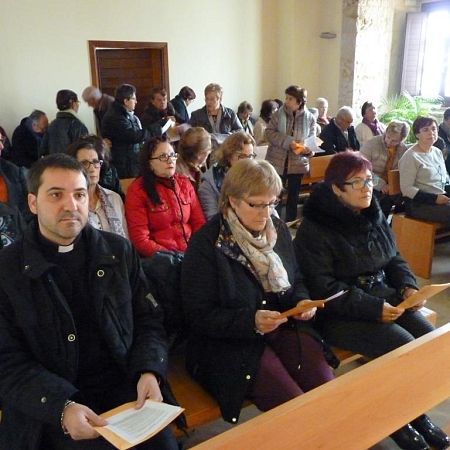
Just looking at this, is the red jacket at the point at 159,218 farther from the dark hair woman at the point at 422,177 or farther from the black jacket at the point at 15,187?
the dark hair woman at the point at 422,177

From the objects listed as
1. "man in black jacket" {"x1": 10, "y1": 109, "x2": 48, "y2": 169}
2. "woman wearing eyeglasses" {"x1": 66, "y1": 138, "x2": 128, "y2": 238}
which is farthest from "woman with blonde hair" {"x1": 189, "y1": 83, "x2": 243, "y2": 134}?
"woman wearing eyeglasses" {"x1": 66, "y1": 138, "x2": 128, "y2": 238}

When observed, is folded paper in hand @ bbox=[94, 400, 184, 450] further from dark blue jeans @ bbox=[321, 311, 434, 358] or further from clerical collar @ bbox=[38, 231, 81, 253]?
dark blue jeans @ bbox=[321, 311, 434, 358]

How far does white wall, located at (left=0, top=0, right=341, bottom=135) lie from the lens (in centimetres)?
617

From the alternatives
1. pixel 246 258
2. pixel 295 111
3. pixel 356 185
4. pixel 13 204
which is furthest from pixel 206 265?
pixel 295 111

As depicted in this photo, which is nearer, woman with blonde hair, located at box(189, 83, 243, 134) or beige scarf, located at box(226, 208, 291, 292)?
beige scarf, located at box(226, 208, 291, 292)

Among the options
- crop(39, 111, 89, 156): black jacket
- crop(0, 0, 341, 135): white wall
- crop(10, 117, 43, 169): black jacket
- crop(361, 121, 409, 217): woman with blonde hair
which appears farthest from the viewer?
crop(0, 0, 341, 135): white wall

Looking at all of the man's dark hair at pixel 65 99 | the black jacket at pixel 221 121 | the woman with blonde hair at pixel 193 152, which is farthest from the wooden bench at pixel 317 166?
the man's dark hair at pixel 65 99

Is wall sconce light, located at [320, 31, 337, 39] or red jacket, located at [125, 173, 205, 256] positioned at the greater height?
wall sconce light, located at [320, 31, 337, 39]

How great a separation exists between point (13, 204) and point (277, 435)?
1.96m

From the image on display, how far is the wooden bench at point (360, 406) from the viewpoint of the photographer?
105 cm

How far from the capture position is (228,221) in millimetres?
1906

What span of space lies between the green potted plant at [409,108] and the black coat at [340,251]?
5.65 m

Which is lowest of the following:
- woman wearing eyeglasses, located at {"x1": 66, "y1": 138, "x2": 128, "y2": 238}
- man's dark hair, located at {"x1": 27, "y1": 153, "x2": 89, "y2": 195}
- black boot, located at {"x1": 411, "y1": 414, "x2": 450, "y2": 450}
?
black boot, located at {"x1": 411, "y1": 414, "x2": 450, "y2": 450}

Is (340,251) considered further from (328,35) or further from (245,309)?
(328,35)
